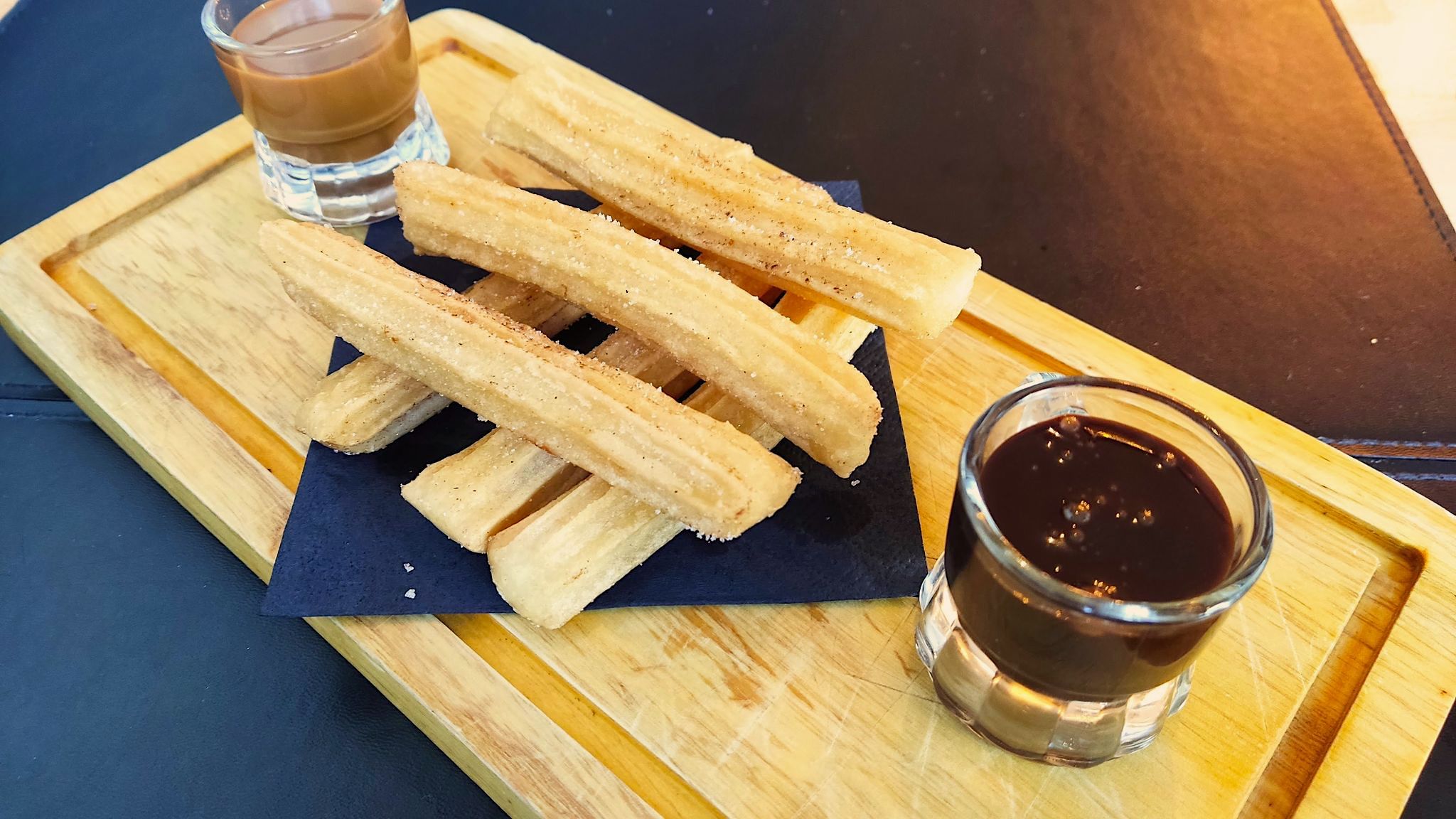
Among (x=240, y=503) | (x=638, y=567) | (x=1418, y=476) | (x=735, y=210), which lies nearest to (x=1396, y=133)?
(x=1418, y=476)

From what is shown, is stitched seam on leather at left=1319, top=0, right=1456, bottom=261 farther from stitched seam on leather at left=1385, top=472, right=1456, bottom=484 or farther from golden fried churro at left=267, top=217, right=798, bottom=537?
golden fried churro at left=267, top=217, right=798, bottom=537

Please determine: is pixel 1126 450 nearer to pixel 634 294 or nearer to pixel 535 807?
pixel 634 294

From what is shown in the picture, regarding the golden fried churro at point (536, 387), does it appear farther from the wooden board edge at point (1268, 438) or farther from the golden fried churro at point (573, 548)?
the wooden board edge at point (1268, 438)

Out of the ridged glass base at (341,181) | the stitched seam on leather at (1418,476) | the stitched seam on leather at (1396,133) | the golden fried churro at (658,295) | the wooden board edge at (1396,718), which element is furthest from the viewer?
the stitched seam on leather at (1396,133)

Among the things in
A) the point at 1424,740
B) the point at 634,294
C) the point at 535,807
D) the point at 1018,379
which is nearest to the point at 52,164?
the point at 634,294

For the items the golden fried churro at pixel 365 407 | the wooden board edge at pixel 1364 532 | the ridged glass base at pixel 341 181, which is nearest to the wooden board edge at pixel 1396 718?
the wooden board edge at pixel 1364 532

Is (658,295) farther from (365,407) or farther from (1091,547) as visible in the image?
(1091,547)

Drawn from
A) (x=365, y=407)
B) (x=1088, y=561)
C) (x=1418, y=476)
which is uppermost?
(x=1088, y=561)
